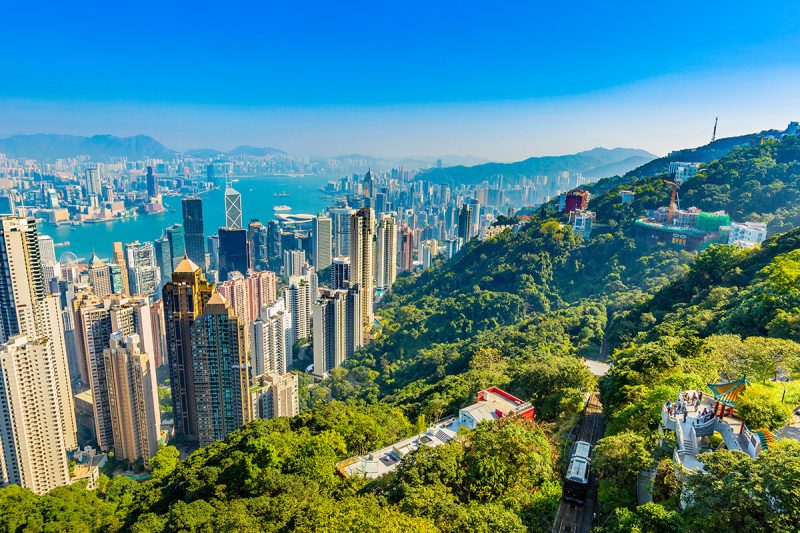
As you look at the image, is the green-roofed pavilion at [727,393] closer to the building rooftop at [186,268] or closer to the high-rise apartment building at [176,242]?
the building rooftop at [186,268]

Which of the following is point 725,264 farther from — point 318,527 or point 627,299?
point 318,527

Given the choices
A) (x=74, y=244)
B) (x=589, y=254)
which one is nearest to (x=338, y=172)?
(x=74, y=244)

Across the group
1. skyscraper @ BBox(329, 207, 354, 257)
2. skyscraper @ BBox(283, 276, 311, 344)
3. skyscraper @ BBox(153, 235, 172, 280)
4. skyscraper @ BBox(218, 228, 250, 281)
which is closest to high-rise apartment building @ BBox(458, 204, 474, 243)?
skyscraper @ BBox(329, 207, 354, 257)

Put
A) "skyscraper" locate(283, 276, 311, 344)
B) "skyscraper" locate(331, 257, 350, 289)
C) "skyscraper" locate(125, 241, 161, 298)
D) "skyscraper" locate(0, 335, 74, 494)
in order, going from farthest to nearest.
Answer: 1. "skyscraper" locate(125, 241, 161, 298)
2. "skyscraper" locate(331, 257, 350, 289)
3. "skyscraper" locate(283, 276, 311, 344)
4. "skyscraper" locate(0, 335, 74, 494)

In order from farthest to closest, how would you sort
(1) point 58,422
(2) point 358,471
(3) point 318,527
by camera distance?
(1) point 58,422 < (2) point 358,471 < (3) point 318,527

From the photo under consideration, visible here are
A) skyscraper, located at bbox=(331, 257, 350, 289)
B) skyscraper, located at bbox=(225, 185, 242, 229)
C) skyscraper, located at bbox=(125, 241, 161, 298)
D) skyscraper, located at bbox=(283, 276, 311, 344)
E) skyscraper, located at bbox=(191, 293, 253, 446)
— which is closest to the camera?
skyscraper, located at bbox=(191, 293, 253, 446)

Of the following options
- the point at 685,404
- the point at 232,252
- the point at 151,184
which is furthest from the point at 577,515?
the point at 151,184

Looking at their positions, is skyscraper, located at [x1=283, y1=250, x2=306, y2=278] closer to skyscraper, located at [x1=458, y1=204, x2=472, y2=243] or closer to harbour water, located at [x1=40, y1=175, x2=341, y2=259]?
skyscraper, located at [x1=458, y1=204, x2=472, y2=243]
